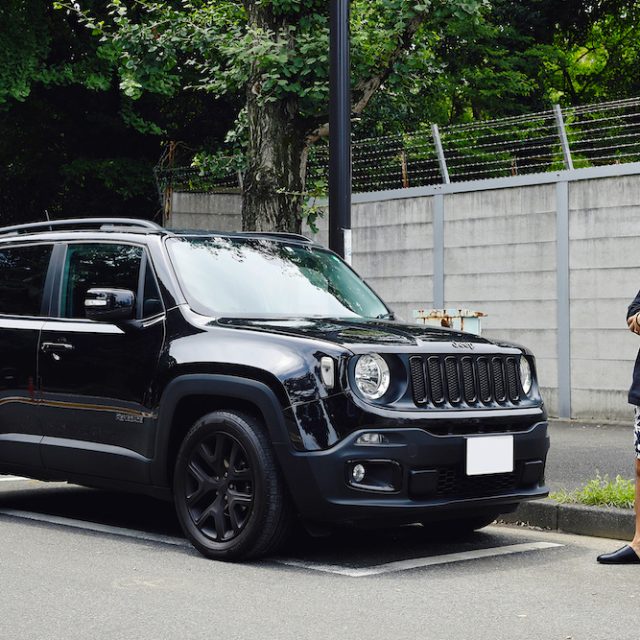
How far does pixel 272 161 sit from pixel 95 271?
4.04 metres

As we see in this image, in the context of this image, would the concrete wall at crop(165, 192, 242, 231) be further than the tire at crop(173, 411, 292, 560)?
Yes

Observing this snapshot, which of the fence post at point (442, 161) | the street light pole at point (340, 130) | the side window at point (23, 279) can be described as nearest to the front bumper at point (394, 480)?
the side window at point (23, 279)

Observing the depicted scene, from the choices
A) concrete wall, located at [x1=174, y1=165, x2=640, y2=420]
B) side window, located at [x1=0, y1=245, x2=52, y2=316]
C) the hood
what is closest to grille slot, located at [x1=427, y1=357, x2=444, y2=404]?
the hood

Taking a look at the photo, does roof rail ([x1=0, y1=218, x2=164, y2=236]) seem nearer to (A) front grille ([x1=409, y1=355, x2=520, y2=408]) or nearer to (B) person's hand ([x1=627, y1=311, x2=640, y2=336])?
(A) front grille ([x1=409, y1=355, x2=520, y2=408])

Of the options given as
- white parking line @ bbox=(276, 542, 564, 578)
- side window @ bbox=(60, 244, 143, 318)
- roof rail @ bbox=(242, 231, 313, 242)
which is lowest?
white parking line @ bbox=(276, 542, 564, 578)

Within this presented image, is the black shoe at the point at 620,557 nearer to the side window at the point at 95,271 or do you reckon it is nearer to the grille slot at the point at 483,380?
the grille slot at the point at 483,380

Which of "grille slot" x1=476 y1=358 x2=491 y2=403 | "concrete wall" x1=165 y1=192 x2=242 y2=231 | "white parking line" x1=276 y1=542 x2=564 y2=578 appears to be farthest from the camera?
"concrete wall" x1=165 y1=192 x2=242 y2=231

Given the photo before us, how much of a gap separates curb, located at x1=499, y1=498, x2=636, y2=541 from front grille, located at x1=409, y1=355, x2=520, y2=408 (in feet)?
3.38

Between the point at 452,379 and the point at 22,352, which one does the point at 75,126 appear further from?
the point at 452,379

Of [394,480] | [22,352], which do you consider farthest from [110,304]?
[394,480]

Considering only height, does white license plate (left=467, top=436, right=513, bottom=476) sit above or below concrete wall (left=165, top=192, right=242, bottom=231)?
below

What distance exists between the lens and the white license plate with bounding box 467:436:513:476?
5.91 m

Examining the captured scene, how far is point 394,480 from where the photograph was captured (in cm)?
574

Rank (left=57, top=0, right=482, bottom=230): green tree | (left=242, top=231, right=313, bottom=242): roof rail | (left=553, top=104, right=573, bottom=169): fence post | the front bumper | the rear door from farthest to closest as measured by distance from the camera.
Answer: (left=553, top=104, right=573, bottom=169): fence post
(left=57, top=0, right=482, bottom=230): green tree
(left=242, top=231, right=313, bottom=242): roof rail
the rear door
the front bumper
